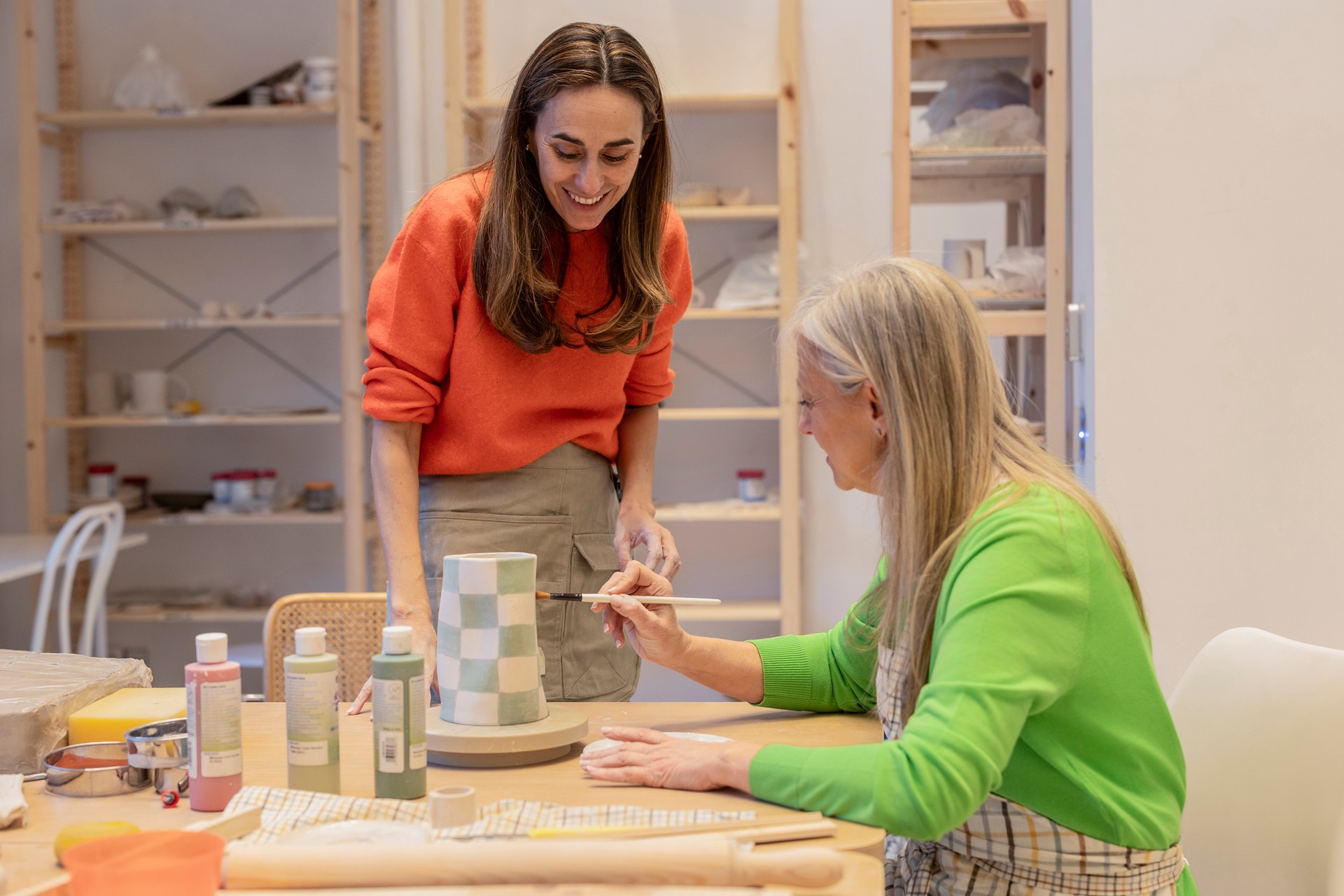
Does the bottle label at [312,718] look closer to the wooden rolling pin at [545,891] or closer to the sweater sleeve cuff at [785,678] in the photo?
the wooden rolling pin at [545,891]

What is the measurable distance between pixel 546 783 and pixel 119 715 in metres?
0.47

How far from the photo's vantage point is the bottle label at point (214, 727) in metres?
1.06

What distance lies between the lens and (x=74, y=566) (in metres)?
3.37

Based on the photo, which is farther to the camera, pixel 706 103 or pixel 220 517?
pixel 220 517

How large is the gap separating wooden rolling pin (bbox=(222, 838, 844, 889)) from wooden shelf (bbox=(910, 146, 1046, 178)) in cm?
208

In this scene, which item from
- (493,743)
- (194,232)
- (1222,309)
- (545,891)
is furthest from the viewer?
(194,232)

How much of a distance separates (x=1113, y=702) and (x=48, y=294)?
3829 millimetres

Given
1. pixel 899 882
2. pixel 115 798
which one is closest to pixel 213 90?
pixel 115 798

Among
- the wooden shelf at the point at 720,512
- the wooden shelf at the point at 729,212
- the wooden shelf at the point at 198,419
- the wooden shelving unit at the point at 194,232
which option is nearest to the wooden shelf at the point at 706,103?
the wooden shelf at the point at 729,212

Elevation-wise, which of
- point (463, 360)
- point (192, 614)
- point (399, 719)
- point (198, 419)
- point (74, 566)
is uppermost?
point (463, 360)

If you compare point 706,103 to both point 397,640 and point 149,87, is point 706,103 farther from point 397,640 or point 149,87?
point 397,640

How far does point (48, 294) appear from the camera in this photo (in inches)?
155

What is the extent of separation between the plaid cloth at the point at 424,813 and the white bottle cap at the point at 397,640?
13cm

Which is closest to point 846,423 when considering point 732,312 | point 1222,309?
point 1222,309
